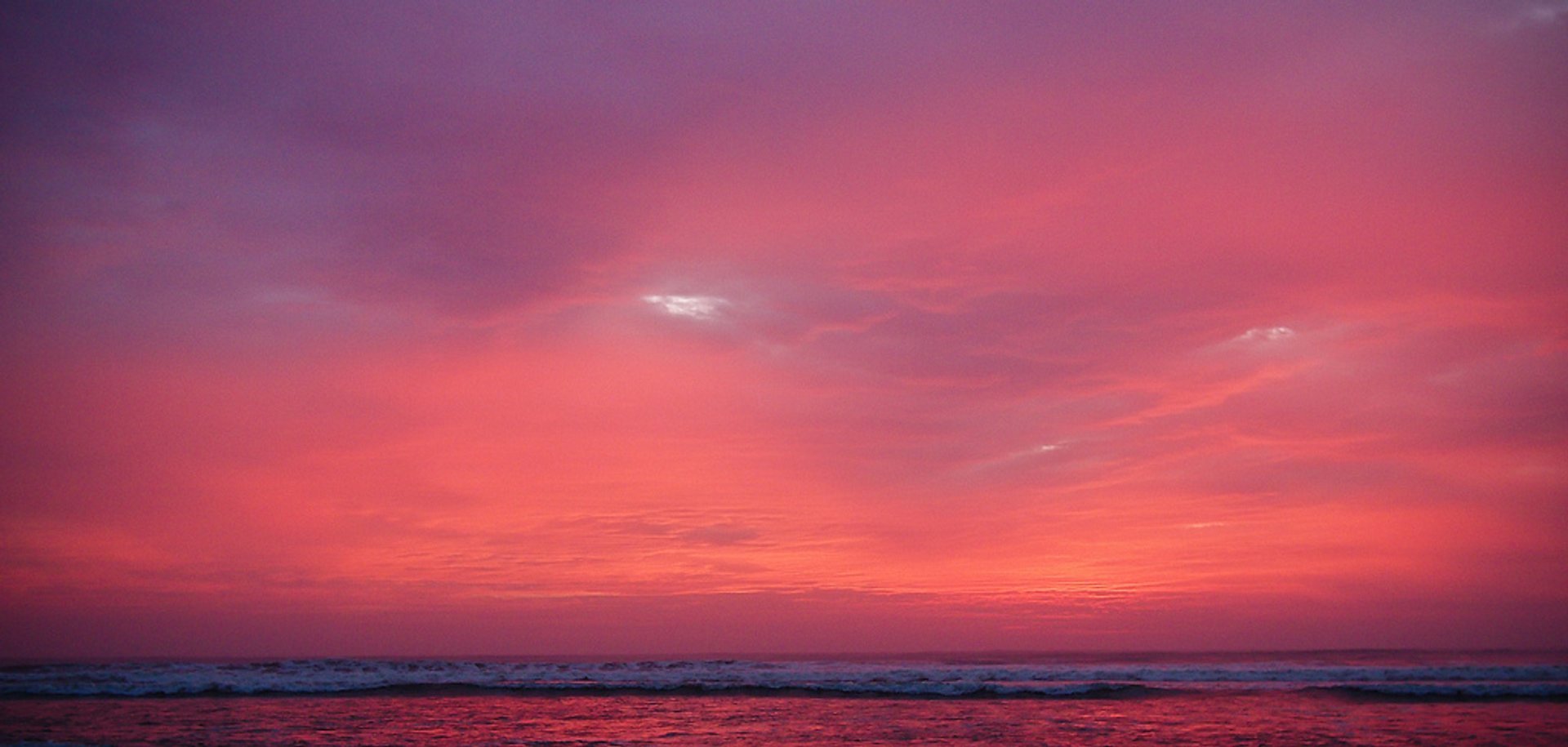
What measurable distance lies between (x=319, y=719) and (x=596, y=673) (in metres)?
19.5

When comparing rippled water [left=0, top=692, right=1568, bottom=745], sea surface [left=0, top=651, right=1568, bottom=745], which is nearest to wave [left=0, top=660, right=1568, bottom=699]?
sea surface [left=0, top=651, right=1568, bottom=745]

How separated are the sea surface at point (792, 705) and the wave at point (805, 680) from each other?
0.52ft

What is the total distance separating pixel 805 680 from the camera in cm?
3609

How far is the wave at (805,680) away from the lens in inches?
1195

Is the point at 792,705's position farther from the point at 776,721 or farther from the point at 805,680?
the point at 805,680

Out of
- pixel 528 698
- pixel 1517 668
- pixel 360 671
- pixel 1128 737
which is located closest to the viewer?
pixel 1128 737

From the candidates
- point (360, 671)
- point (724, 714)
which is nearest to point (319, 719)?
point (724, 714)

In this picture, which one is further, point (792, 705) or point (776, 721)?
point (792, 705)

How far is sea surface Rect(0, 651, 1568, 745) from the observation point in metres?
19.7

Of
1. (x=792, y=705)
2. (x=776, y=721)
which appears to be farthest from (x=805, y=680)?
(x=776, y=721)

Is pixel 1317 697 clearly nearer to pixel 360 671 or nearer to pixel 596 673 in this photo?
pixel 596 673

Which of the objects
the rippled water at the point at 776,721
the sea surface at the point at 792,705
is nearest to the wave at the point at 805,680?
the sea surface at the point at 792,705

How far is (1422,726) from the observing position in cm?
2073

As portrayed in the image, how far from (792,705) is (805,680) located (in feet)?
31.5
